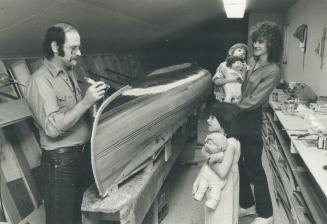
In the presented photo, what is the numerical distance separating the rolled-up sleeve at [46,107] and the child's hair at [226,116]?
1.04m

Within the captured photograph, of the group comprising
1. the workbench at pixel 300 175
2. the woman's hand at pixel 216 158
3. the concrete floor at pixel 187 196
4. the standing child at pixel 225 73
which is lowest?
the concrete floor at pixel 187 196

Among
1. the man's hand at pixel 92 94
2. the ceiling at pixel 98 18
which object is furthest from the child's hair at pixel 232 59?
the man's hand at pixel 92 94

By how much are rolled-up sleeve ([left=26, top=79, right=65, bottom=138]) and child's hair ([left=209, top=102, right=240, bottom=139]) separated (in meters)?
1.04

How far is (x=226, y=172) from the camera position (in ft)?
7.14

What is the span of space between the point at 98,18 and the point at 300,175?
2.45m

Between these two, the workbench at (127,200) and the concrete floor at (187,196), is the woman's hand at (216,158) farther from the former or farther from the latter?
the concrete floor at (187,196)

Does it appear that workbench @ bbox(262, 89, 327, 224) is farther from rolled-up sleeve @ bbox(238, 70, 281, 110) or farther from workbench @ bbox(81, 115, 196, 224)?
workbench @ bbox(81, 115, 196, 224)

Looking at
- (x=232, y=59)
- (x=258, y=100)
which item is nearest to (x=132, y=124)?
(x=258, y=100)

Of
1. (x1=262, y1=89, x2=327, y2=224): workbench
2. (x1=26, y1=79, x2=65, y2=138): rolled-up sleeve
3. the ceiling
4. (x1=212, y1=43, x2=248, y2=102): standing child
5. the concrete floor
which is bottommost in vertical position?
the concrete floor

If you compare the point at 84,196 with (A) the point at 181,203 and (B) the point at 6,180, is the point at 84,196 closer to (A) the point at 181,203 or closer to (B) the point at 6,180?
(B) the point at 6,180

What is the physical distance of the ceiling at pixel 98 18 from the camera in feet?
8.84

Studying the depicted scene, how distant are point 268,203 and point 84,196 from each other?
4.91 feet

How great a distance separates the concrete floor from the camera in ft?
9.82

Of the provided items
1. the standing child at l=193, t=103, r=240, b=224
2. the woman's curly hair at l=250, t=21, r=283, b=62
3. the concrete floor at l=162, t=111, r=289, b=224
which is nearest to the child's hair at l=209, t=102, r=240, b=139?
the standing child at l=193, t=103, r=240, b=224
